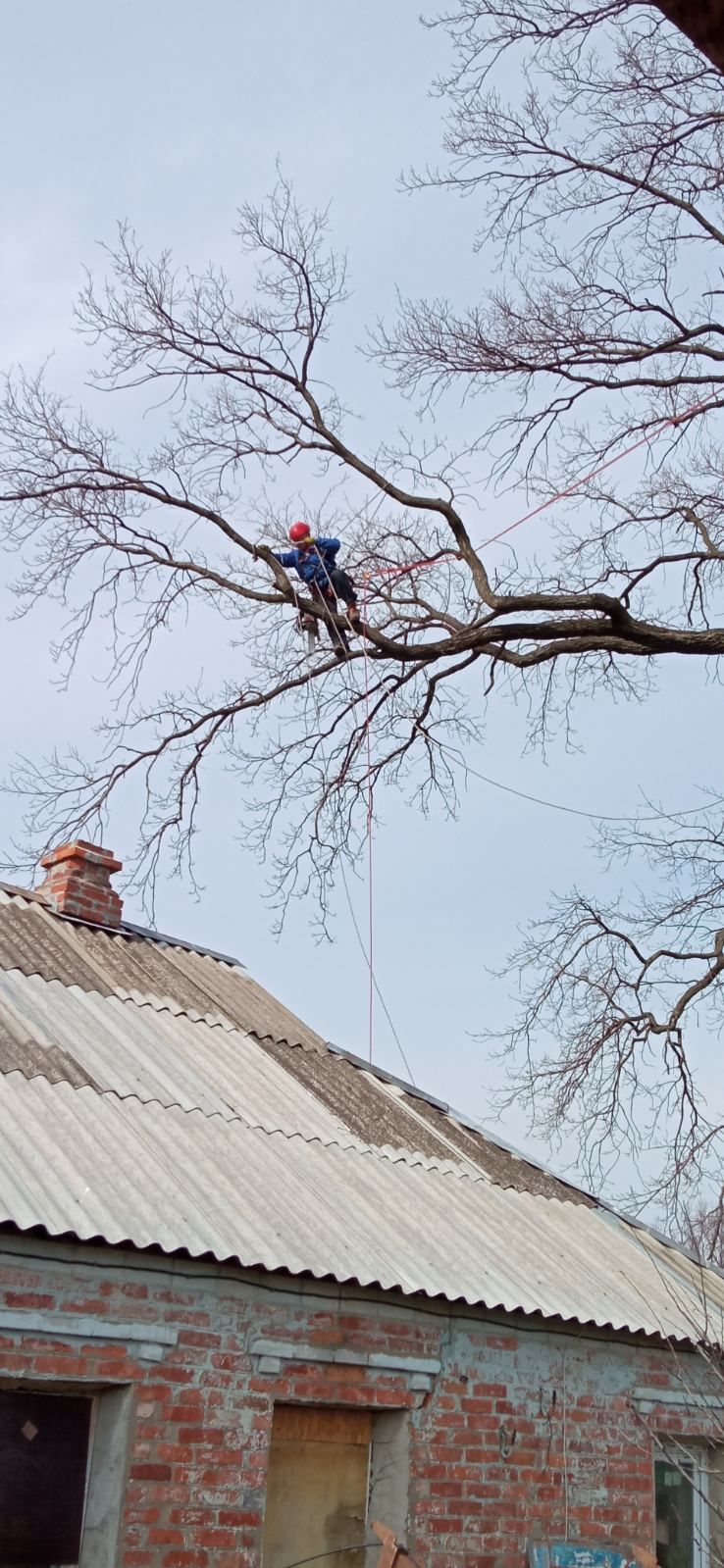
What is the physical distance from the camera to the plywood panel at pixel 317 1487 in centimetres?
699

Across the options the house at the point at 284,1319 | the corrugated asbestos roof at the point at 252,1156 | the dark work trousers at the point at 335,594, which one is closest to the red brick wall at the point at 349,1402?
the house at the point at 284,1319

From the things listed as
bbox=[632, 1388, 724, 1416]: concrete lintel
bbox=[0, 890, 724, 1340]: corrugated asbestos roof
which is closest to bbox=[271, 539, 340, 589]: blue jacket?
bbox=[0, 890, 724, 1340]: corrugated asbestos roof

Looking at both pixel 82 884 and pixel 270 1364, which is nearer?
pixel 270 1364

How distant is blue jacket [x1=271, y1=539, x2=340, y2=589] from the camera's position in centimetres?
882

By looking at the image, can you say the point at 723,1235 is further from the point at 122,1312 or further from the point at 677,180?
the point at 677,180

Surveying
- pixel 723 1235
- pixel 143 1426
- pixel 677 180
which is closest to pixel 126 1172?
pixel 143 1426

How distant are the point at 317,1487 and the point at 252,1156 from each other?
1.61 m

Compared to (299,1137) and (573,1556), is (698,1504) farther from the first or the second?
(299,1137)

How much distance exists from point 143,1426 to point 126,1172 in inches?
41.8

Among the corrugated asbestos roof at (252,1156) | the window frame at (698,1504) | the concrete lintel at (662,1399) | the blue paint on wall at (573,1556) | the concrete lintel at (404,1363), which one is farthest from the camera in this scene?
the window frame at (698,1504)

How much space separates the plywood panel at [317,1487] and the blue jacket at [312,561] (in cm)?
460

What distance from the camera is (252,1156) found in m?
7.69

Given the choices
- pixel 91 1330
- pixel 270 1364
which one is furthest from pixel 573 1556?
pixel 91 1330

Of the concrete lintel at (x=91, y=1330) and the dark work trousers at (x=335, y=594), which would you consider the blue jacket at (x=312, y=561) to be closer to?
the dark work trousers at (x=335, y=594)
